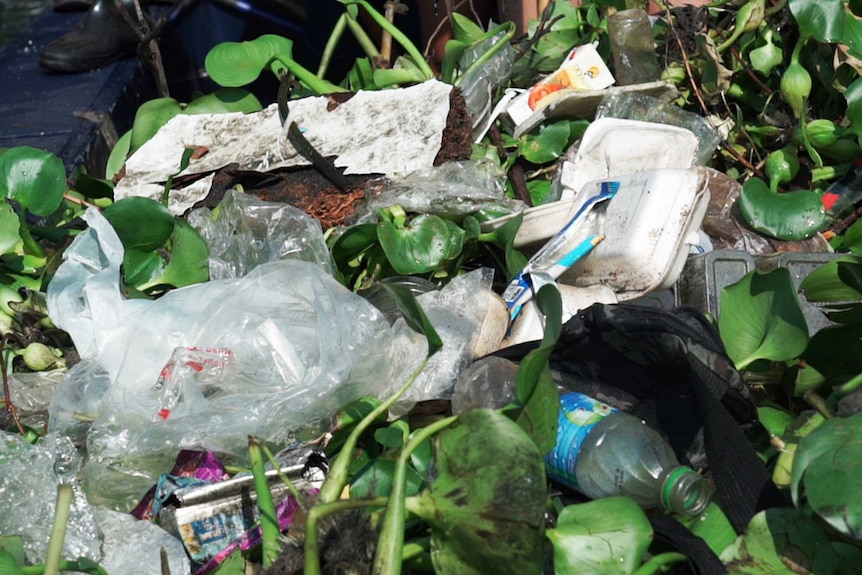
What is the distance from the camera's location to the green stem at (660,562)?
829 mm

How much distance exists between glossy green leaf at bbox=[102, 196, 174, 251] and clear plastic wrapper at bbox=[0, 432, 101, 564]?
1.23ft

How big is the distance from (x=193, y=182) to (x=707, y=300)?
1027 mm

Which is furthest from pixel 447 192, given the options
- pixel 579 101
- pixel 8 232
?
pixel 8 232

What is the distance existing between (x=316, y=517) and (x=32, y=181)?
1066 millimetres

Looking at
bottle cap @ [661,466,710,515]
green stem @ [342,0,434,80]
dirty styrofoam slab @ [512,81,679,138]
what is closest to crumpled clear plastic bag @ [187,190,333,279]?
dirty styrofoam slab @ [512,81,679,138]

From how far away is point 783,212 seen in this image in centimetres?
159

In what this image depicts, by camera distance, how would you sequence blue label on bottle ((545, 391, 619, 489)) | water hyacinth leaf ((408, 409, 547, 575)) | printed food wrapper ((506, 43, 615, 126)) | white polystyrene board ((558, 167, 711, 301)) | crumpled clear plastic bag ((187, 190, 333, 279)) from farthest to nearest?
printed food wrapper ((506, 43, 615, 126)) < crumpled clear plastic bag ((187, 190, 333, 279)) < white polystyrene board ((558, 167, 711, 301)) < blue label on bottle ((545, 391, 619, 489)) < water hyacinth leaf ((408, 409, 547, 575))

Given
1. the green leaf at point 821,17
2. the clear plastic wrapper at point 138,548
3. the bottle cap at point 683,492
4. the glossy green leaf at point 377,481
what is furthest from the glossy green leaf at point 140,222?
the green leaf at point 821,17

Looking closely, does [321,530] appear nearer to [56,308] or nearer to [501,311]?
[501,311]

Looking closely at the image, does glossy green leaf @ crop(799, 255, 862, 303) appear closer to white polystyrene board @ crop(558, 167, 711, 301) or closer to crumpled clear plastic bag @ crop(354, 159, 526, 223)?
white polystyrene board @ crop(558, 167, 711, 301)

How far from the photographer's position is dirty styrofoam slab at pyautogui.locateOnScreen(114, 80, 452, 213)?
5.87ft

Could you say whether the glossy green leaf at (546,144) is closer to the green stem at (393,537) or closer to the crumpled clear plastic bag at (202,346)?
the crumpled clear plastic bag at (202,346)

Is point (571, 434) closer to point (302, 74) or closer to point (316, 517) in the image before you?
point (316, 517)

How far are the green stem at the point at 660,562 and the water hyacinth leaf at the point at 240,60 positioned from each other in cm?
147
